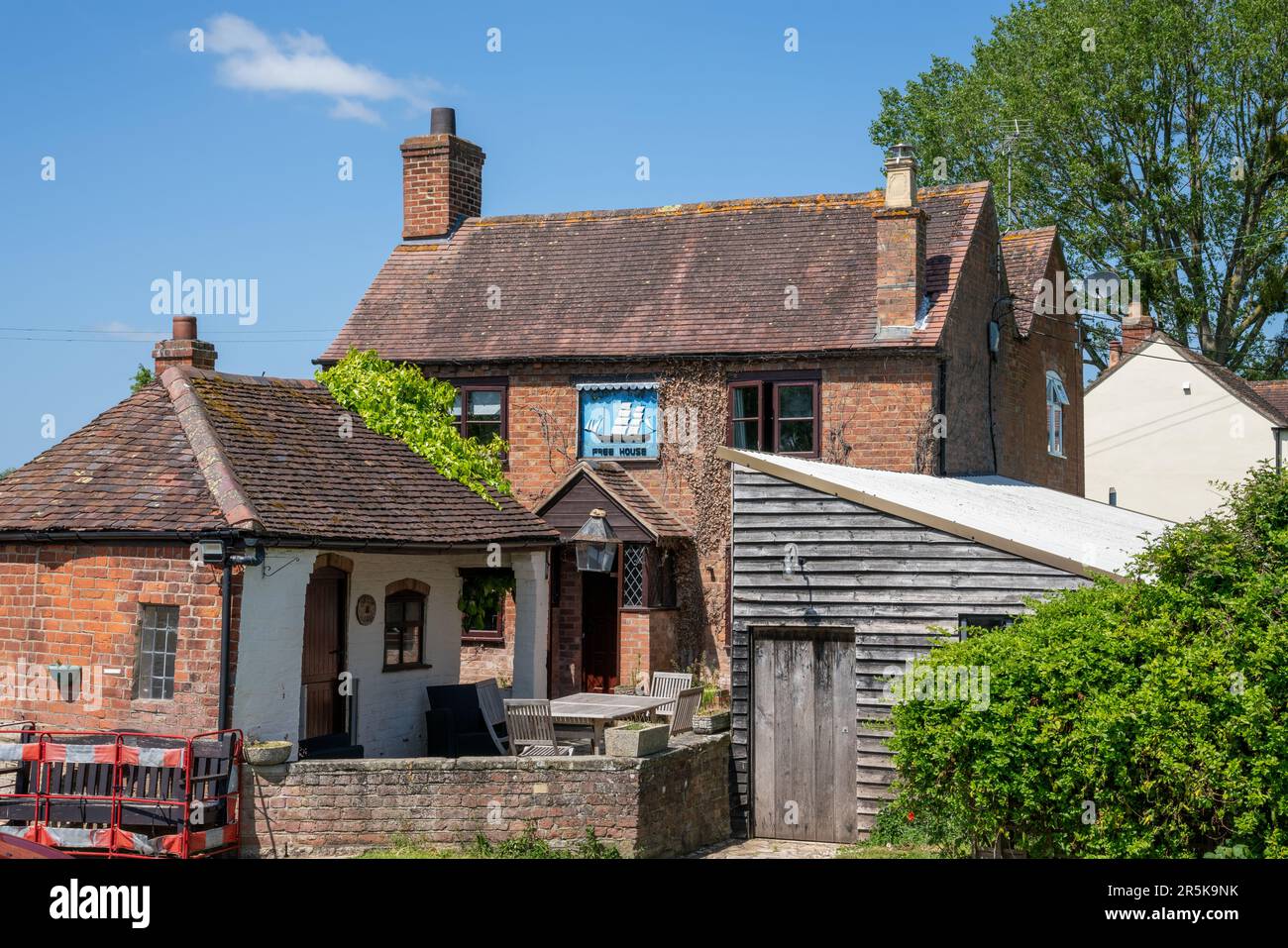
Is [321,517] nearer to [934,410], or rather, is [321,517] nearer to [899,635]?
[899,635]

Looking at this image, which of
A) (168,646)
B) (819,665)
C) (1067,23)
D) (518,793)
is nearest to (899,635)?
(819,665)

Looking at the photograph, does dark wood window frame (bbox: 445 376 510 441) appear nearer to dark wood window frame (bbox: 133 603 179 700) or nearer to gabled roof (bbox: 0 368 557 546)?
gabled roof (bbox: 0 368 557 546)

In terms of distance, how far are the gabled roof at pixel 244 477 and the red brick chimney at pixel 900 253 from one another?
22.4 feet

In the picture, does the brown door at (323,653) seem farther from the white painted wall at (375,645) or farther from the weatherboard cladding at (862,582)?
the weatherboard cladding at (862,582)

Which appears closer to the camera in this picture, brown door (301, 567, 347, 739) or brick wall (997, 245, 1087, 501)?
brown door (301, 567, 347, 739)

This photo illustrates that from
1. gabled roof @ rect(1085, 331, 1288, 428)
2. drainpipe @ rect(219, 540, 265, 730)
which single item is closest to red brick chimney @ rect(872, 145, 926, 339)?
drainpipe @ rect(219, 540, 265, 730)

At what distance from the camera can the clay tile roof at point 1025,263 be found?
26.1 metres

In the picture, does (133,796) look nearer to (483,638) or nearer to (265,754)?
(265,754)

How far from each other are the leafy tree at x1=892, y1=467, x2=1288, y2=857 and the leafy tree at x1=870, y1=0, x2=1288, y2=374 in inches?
1045

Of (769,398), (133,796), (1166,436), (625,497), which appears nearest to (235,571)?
(133,796)

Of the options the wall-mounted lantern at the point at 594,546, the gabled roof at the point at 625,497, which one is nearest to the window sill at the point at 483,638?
the gabled roof at the point at 625,497

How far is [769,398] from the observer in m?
22.9

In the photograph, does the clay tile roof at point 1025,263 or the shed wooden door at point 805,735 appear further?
the clay tile roof at point 1025,263

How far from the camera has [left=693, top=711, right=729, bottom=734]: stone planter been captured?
622 inches
